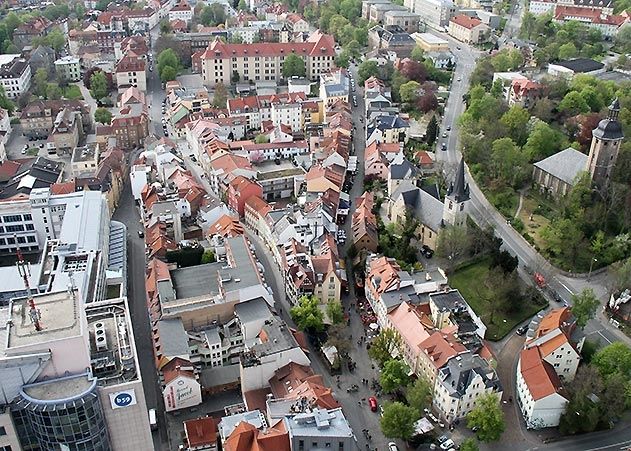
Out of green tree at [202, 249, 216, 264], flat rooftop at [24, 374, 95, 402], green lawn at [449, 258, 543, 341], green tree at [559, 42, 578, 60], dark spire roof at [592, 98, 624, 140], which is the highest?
flat rooftop at [24, 374, 95, 402]

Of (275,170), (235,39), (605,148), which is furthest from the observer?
(235,39)

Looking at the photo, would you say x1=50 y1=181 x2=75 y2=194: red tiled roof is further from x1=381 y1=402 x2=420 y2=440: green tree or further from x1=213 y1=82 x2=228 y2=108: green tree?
x1=381 y1=402 x2=420 y2=440: green tree

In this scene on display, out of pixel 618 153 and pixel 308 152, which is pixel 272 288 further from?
pixel 618 153

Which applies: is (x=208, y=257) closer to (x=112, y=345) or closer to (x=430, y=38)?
(x=112, y=345)

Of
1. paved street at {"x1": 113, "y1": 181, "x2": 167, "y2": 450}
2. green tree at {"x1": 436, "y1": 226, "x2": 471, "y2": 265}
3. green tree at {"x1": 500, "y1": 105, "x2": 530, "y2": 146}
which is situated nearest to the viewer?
paved street at {"x1": 113, "y1": 181, "x2": 167, "y2": 450}

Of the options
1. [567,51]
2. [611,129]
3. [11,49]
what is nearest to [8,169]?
[11,49]

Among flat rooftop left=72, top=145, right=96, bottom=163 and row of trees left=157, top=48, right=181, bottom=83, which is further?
row of trees left=157, top=48, right=181, bottom=83

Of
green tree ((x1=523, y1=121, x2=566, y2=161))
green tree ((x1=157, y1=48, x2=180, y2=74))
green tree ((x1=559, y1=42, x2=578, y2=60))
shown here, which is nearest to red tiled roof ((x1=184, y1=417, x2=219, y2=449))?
green tree ((x1=523, y1=121, x2=566, y2=161))

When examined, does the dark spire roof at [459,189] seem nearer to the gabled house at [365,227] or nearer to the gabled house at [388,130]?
the gabled house at [365,227]

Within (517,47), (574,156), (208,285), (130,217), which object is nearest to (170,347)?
(208,285)
